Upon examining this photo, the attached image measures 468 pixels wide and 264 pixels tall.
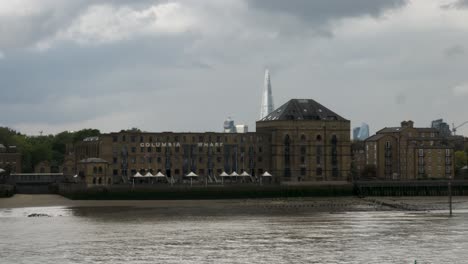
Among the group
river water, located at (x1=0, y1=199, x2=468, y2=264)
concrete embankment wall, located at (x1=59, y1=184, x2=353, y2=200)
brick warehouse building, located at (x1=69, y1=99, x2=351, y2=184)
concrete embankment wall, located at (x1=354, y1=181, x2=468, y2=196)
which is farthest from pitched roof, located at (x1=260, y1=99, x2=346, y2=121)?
river water, located at (x1=0, y1=199, x2=468, y2=264)

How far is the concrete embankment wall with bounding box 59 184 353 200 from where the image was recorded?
5955 inches

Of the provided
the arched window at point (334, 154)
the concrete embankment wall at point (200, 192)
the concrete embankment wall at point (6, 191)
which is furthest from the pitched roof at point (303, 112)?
the concrete embankment wall at point (6, 191)

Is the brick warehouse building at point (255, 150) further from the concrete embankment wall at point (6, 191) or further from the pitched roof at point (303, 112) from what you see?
the concrete embankment wall at point (6, 191)

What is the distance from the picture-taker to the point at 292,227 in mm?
93625

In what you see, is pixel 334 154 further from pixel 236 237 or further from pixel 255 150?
pixel 236 237

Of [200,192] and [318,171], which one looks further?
[318,171]

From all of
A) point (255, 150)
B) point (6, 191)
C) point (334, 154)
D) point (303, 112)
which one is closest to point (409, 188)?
point (334, 154)

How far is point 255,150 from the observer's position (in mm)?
178875

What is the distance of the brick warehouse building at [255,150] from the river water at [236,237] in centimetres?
5533

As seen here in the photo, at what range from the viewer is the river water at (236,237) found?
70.0 metres

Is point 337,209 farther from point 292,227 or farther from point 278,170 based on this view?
point 278,170

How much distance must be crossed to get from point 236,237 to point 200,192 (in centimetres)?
7091

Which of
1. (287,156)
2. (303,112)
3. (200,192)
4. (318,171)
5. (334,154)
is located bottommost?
(200,192)

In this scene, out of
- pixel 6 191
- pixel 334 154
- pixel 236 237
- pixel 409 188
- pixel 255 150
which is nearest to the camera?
pixel 236 237
